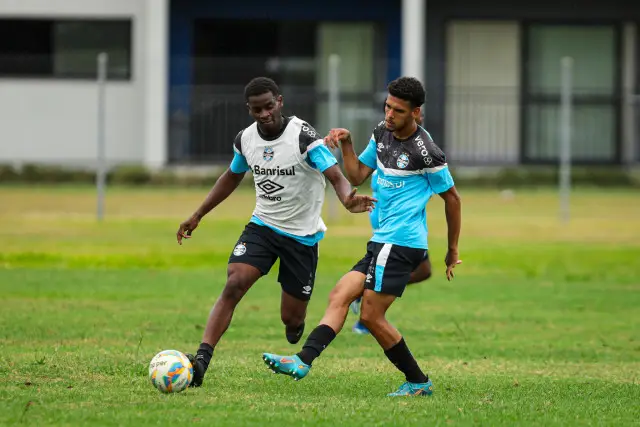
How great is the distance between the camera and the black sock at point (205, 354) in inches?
319

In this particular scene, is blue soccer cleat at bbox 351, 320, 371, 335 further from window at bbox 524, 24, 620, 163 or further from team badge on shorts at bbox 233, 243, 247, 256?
window at bbox 524, 24, 620, 163

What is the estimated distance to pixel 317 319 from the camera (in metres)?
12.2

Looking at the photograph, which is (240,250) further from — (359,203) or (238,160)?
(359,203)

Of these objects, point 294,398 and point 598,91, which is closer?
point 294,398

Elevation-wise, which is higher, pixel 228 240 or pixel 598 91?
pixel 598 91

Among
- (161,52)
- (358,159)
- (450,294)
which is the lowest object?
(450,294)

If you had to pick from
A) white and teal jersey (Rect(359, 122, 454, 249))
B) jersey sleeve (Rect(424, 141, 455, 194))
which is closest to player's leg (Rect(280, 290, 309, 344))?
white and teal jersey (Rect(359, 122, 454, 249))

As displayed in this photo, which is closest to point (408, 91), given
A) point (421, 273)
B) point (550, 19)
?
point (421, 273)

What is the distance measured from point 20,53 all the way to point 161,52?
3652 mm

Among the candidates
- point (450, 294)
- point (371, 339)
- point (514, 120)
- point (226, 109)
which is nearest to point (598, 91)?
point (514, 120)

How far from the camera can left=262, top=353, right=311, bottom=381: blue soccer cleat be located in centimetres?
755

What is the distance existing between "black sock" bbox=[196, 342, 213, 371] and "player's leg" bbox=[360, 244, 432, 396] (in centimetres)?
95

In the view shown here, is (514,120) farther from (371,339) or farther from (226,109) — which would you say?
(371,339)

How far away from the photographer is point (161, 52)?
93.7 ft
